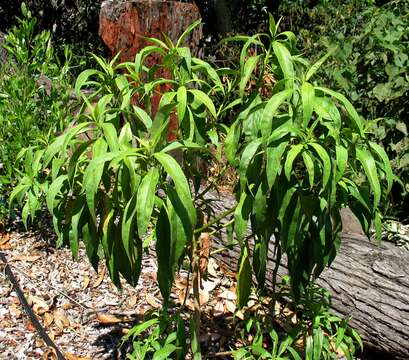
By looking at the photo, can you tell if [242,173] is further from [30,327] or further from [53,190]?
[30,327]

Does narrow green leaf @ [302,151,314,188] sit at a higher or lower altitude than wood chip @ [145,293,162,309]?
higher

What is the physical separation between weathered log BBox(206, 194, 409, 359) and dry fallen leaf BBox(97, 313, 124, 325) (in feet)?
2.85

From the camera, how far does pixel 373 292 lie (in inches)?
146

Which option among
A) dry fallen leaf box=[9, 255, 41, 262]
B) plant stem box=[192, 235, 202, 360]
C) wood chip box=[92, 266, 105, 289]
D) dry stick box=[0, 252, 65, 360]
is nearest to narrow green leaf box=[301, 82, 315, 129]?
plant stem box=[192, 235, 202, 360]

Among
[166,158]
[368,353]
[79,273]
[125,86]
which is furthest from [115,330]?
[166,158]

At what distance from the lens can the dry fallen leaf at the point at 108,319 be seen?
12.1 feet

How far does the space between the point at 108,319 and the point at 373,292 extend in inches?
61.0

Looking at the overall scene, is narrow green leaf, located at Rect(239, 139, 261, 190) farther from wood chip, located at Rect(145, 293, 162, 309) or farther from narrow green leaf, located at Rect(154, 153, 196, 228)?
wood chip, located at Rect(145, 293, 162, 309)

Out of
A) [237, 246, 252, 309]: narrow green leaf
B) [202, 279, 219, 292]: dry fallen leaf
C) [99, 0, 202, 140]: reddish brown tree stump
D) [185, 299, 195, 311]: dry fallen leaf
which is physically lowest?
[185, 299, 195, 311]: dry fallen leaf

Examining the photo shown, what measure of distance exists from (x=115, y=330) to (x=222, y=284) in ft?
2.91

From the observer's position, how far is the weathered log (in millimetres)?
3607

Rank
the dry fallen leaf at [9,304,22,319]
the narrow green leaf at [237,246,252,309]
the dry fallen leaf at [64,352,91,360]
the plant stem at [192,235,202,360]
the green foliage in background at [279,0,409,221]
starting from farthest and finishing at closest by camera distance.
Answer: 1. the green foliage in background at [279,0,409,221]
2. the dry fallen leaf at [9,304,22,319]
3. the dry fallen leaf at [64,352,91,360]
4. the plant stem at [192,235,202,360]
5. the narrow green leaf at [237,246,252,309]

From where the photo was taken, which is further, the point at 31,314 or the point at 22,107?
the point at 22,107

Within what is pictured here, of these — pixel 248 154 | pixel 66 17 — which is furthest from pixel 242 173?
pixel 66 17
